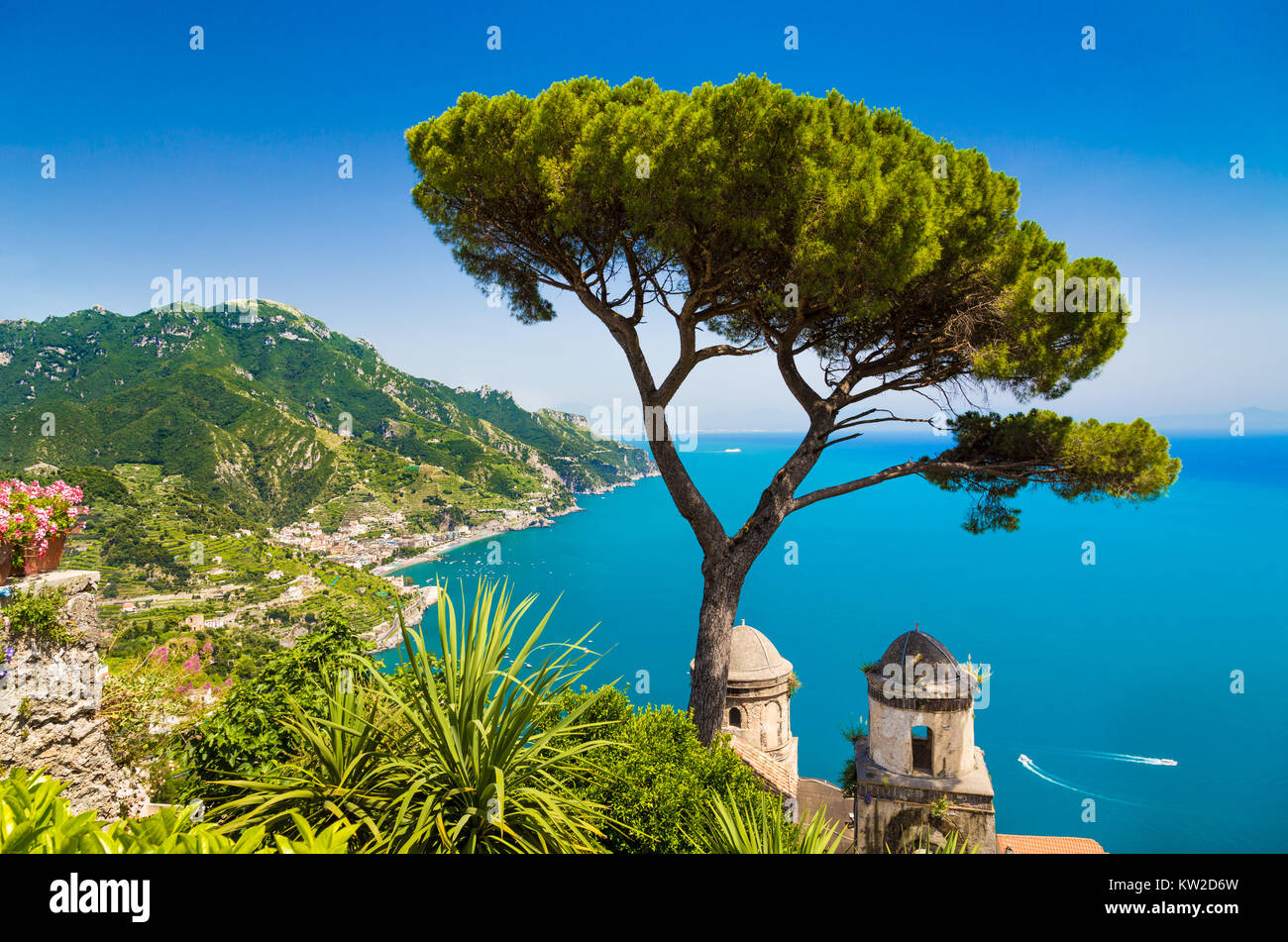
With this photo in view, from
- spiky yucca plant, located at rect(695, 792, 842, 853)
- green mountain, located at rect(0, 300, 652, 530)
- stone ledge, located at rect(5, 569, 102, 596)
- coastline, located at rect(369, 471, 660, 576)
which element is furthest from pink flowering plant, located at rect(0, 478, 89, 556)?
green mountain, located at rect(0, 300, 652, 530)

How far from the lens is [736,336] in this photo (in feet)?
24.0

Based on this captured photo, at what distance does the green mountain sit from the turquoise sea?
18.7 m

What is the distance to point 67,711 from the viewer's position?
15.0ft

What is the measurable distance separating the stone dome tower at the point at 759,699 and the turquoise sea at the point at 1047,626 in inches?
264

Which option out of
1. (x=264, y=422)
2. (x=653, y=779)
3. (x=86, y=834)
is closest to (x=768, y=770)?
(x=653, y=779)

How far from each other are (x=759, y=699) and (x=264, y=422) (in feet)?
312

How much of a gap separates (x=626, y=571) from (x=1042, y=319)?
73.4 m

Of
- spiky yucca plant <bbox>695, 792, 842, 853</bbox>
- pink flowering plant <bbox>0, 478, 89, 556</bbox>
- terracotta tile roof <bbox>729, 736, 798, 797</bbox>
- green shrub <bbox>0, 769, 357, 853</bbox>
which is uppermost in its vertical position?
pink flowering plant <bbox>0, 478, 89, 556</bbox>

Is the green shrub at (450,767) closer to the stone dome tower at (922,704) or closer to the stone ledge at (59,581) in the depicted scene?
the stone ledge at (59,581)

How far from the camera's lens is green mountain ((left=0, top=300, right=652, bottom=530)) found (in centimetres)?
7762

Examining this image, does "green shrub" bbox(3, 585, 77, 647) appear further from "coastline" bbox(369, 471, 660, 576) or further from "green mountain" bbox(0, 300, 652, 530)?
"green mountain" bbox(0, 300, 652, 530)

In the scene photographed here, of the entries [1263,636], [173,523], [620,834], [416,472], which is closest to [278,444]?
[416,472]

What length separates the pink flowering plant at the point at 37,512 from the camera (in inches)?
177

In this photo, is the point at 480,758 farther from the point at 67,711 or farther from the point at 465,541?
the point at 465,541
